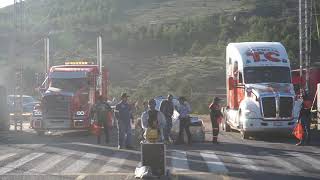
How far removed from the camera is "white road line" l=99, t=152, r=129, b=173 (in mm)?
15555

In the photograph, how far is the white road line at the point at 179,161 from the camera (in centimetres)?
1570

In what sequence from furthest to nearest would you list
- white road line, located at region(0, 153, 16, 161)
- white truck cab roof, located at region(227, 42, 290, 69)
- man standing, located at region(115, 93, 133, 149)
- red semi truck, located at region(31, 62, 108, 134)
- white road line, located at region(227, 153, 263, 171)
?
red semi truck, located at region(31, 62, 108, 134) < white truck cab roof, located at region(227, 42, 290, 69) < man standing, located at region(115, 93, 133, 149) < white road line, located at region(0, 153, 16, 161) < white road line, located at region(227, 153, 263, 171)

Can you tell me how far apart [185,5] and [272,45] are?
367 feet

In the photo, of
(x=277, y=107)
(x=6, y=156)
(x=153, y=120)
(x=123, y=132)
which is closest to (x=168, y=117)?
(x=123, y=132)

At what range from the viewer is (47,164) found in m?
16.9

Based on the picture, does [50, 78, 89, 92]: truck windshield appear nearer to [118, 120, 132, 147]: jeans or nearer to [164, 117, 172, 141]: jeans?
[164, 117, 172, 141]: jeans

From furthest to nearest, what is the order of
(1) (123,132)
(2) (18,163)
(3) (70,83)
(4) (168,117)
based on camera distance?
(3) (70,83)
(4) (168,117)
(1) (123,132)
(2) (18,163)

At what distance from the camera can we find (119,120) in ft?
69.1

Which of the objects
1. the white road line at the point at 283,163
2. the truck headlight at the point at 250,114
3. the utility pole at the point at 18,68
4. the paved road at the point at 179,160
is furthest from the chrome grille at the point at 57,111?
the white road line at the point at 283,163

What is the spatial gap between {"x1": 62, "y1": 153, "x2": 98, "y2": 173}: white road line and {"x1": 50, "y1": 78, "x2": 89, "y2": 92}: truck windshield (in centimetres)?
933

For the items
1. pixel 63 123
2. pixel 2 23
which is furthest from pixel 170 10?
pixel 63 123

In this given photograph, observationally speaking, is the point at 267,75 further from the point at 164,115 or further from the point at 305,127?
the point at 164,115

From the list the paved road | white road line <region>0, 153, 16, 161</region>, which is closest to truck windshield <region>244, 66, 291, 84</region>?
the paved road

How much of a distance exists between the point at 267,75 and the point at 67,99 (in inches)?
335
